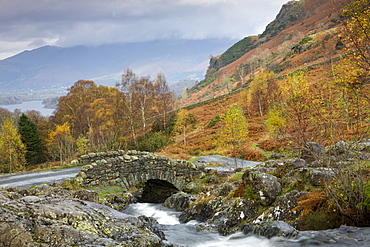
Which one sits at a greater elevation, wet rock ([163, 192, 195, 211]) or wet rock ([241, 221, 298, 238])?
wet rock ([241, 221, 298, 238])

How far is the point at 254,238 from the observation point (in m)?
8.05

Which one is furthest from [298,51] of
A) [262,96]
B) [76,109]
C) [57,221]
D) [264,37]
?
[57,221]

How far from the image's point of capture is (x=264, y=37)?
606ft

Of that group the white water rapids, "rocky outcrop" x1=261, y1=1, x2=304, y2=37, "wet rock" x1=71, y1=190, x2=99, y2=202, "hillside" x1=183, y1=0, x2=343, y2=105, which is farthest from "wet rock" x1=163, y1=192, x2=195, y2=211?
"rocky outcrop" x1=261, y1=1, x2=304, y2=37

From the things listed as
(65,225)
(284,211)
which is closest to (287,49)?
(284,211)

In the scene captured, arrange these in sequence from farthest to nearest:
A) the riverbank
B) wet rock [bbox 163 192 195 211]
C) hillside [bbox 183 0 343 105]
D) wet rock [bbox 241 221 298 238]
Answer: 1. hillside [bbox 183 0 343 105]
2. wet rock [bbox 163 192 195 211]
3. wet rock [bbox 241 221 298 238]
4. the riverbank

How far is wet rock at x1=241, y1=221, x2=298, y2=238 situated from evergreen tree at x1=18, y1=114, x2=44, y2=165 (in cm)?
5494

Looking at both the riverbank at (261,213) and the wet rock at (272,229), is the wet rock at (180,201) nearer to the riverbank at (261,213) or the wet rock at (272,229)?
the riverbank at (261,213)

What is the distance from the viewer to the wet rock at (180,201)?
15273mm

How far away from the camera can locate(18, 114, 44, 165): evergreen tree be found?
5303 cm

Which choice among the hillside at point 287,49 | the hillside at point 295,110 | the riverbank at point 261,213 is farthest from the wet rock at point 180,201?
the hillside at point 287,49

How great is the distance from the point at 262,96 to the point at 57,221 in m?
46.3

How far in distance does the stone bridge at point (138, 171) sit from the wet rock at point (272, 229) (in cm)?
1062

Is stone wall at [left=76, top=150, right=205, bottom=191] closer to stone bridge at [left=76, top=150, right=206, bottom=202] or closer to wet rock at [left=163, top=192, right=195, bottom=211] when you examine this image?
stone bridge at [left=76, top=150, right=206, bottom=202]
